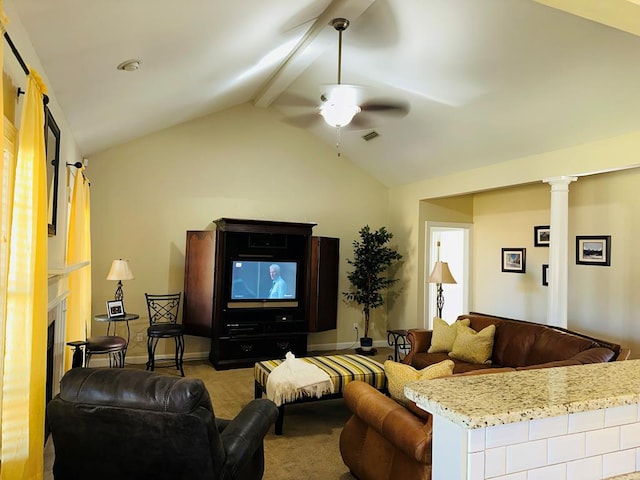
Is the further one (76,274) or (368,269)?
(368,269)

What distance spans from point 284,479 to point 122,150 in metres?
4.60

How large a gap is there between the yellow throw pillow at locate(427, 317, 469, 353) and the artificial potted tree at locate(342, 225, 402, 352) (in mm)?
2126

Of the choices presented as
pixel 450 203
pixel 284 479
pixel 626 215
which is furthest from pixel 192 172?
pixel 626 215

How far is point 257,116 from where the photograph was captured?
658 centimetres

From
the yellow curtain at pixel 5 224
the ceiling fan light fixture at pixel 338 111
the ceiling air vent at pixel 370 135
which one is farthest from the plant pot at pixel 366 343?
the yellow curtain at pixel 5 224

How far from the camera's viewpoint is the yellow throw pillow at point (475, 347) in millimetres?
4344

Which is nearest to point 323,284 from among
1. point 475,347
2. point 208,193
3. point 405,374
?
point 208,193

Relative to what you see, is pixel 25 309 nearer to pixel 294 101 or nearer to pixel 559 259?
pixel 559 259

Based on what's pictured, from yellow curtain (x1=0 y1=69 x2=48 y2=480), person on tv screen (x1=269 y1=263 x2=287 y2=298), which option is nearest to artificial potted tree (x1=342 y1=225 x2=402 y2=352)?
person on tv screen (x1=269 y1=263 x2=287 y2=298)

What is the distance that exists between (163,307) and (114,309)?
889mm

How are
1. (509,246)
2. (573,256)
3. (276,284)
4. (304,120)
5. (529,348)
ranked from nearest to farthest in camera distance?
(529,348), (573,256), (276,284), (509,246), (304,120)

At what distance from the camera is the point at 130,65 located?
124 inches

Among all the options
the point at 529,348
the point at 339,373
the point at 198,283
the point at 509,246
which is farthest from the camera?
the point at 509,246

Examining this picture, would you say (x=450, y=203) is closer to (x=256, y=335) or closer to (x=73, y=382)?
(x=256, y=335)
